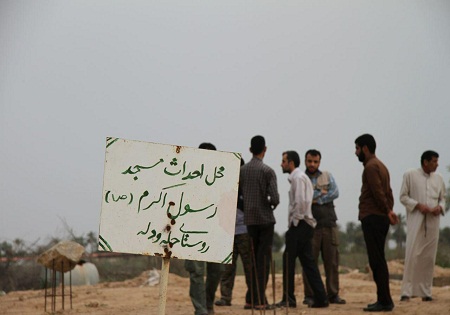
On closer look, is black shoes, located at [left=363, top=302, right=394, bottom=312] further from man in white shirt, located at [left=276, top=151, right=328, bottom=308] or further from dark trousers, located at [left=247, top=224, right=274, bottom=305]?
dark trousers, located at [left=247, top=224, right=274, bottom=305]

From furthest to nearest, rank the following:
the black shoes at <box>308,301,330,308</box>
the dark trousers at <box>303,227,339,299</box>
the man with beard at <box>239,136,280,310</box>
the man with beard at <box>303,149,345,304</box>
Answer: the dark trousers at <box>303,227,339,299</box> → the man with beard at <box>303,149,345,304</box> → the black shoes at <box>308,301,330,308</box> → the man with beard at <box>239,136,280,310</box>

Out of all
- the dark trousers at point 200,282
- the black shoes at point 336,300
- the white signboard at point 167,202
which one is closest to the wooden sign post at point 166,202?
the white signboard at point 167,202

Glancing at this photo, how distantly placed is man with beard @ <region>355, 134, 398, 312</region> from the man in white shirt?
0.63 meters

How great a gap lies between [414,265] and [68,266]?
12.6 ft

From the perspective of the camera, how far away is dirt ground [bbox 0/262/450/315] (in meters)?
9.69

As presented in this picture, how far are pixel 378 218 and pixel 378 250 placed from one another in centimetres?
32

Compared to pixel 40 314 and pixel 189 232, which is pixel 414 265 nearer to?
pixel 40 314

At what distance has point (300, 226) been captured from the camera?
9773 millimetres

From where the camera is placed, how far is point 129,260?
1731 cm

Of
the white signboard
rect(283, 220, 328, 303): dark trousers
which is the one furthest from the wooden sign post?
rect(283, 220, 328, 303): dark trousers

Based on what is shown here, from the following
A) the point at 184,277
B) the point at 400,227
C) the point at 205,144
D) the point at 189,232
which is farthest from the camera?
the point at 400,227

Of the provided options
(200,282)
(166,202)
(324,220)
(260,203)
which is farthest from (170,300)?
(166,202)

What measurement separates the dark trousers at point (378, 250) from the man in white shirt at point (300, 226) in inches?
27.9

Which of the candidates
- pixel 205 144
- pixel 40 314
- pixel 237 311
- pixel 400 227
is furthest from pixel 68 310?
pixel 400 227
